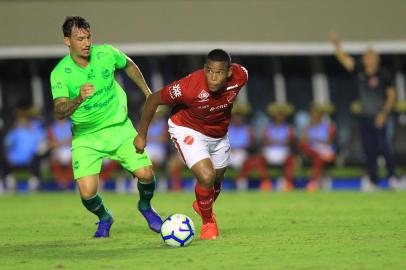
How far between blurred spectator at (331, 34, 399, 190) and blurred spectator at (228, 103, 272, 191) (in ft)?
Answer: 7.64

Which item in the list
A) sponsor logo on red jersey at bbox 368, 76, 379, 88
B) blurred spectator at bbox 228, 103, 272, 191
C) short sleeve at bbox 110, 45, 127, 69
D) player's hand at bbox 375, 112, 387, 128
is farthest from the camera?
blurred spectator at bbox 228, 103, 272, 191

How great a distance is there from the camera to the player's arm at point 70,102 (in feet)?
32.3

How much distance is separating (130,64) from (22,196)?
8706 millimetres

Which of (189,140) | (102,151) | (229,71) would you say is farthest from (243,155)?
(229,71)

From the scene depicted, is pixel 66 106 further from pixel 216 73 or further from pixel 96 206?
pixel 216 73

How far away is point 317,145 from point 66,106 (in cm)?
1006

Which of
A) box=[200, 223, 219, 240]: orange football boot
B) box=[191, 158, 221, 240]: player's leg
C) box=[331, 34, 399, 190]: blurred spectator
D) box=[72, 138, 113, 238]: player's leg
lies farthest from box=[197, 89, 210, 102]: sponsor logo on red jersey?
box=[331, 34, 399, 190]: blurred spectator

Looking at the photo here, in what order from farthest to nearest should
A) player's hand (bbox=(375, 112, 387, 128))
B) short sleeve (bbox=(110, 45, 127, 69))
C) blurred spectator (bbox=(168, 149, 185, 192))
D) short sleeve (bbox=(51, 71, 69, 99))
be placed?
blurred spectator (bbox=(168, 149, 185, 192))
player's hand (bbox=(375, 112, 387, 128))
short sleeve (bbox=(110, 45, 127, 69))
short sleeve (bbox=(51, 71, 69, 99))

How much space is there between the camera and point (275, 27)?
2191 centimetres

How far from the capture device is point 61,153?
20547 mm

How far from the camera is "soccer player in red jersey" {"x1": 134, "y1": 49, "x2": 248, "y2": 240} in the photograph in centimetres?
1006

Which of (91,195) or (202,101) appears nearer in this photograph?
(202,101)

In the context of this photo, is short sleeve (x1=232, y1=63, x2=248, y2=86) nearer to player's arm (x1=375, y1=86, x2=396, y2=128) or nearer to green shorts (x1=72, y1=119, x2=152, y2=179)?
green shorts (x1=72, y1=119, x2=152, y2=179)

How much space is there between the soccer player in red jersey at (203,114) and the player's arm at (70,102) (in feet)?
2.21
